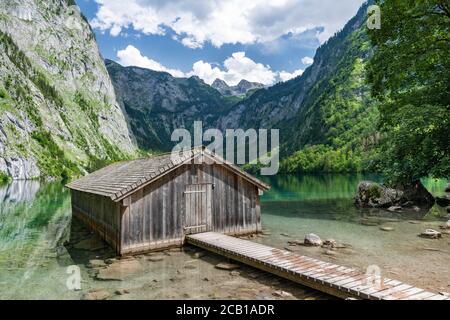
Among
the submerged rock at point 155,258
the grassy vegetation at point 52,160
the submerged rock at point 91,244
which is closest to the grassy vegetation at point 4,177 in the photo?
the grassy vegetation at point 52,160

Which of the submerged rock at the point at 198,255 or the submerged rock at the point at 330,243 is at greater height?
the submerged rock at the point at 330,243

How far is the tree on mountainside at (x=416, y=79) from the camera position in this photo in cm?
2128

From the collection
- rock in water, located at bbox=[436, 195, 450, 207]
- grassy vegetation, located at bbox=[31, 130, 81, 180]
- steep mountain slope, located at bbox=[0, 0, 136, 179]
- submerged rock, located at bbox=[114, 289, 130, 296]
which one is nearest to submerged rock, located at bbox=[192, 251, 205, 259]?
submerged rock, located at bbox=[114, 289, 130, 296]

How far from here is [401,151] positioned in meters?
24.4

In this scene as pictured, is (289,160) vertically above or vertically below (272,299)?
above

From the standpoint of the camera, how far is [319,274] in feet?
35.1

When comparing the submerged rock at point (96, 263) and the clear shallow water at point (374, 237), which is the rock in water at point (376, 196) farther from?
the submerged rock at point (96, 263)

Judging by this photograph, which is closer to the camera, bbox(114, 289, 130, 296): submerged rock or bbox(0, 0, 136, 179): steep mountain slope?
bbox(114, 289, 130, 296): submerged rock

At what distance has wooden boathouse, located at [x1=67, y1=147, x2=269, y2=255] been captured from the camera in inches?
624

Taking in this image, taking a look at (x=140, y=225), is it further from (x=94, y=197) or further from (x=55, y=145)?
(x=55, y=145)

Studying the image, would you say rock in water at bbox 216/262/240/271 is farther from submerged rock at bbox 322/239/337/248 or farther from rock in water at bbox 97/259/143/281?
submerged rock at bbox 322/239/337/248

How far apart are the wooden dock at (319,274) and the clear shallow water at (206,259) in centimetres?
40
